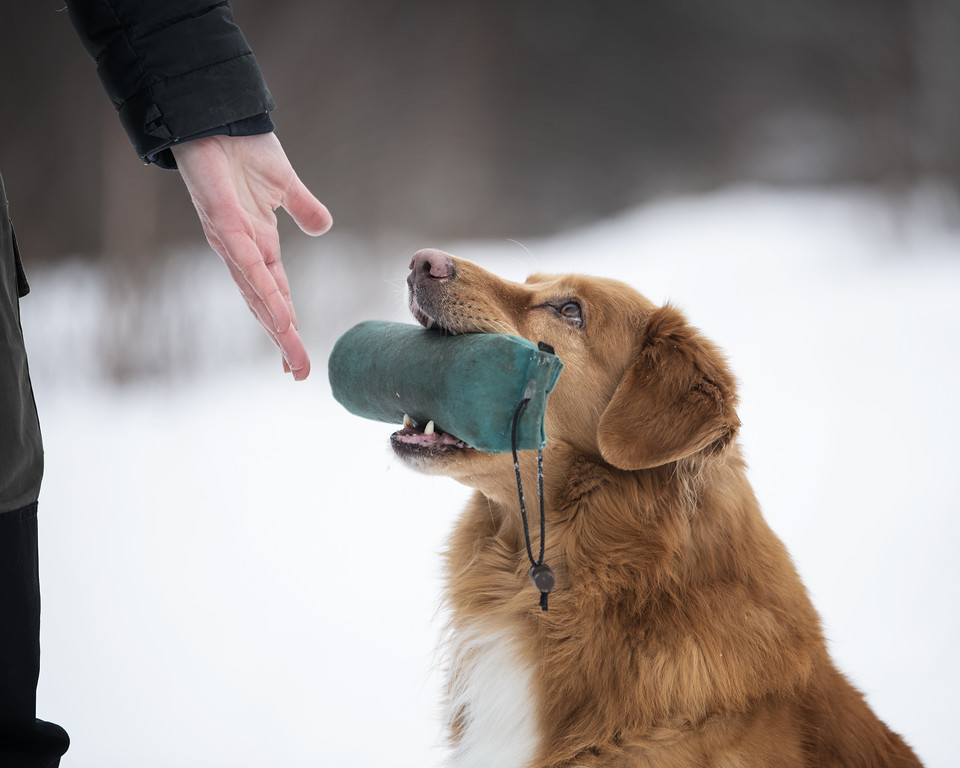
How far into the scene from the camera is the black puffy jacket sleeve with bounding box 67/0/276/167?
64.1 inches

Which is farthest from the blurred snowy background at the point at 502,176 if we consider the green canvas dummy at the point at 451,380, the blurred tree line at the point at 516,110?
the green canvas dummy at the point at 451,380

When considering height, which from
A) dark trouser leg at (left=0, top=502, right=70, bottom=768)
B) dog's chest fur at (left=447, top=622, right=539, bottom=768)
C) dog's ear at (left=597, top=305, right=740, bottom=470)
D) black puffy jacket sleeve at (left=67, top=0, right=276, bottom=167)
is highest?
black puffy jacket sleeve at (left=67, top=0, right=276, bottom=167)

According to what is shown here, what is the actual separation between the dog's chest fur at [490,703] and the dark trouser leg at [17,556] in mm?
958

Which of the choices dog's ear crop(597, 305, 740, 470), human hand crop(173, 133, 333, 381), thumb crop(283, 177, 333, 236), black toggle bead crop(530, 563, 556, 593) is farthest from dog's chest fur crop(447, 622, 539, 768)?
thumb crop(283, 177, 333, 236)

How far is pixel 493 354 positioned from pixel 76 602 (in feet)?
9.70

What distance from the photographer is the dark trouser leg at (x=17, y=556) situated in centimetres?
145

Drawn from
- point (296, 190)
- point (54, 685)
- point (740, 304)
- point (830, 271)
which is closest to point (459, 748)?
point (296, 190)

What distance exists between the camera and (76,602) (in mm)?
3846

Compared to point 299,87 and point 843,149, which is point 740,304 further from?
point 299,87

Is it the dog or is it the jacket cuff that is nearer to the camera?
the jacket cuff

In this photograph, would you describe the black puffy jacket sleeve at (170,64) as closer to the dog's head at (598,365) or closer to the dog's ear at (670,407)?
the dog's head at (598,365)

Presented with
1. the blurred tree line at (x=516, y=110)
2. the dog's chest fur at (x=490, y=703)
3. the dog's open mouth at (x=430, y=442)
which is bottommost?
the dog's chest fur at (x=490, y=703)

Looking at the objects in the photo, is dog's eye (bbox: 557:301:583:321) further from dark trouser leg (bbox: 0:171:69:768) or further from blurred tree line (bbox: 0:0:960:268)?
blurred tree line (bbox: 0:0:960:268)

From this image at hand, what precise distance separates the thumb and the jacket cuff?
0.16m
